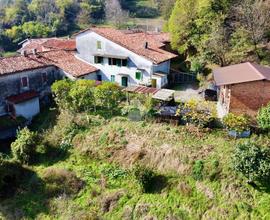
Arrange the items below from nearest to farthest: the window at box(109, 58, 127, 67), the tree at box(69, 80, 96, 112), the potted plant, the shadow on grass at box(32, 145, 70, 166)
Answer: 1. the potted plant
2. the shadow on grass at box(32, 145, 70, 166)
3. the tree at box(69, 80, 96, 112)
4. the window at box(109, 58, 127, 67)

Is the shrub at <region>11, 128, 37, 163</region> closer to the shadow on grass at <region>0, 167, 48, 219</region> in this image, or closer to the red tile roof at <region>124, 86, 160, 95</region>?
the shadow on grass at <region>0, 167, 48, 219</region>

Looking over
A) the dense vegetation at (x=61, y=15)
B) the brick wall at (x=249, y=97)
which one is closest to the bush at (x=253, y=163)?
the brick wall at (x=249, y=97)

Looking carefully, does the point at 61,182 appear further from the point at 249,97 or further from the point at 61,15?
the point at 61,15

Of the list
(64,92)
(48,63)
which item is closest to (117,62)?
(48,63)

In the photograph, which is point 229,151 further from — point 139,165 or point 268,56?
point 268,56

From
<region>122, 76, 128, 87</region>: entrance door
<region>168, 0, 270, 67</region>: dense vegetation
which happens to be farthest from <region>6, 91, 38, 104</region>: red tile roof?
<region>168, 0, 270, 67</region>: dense vegetation
